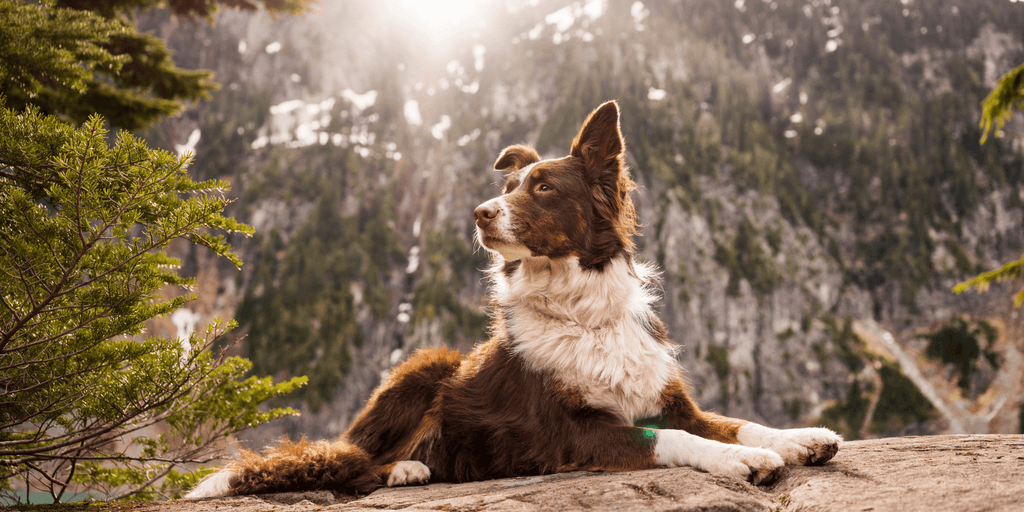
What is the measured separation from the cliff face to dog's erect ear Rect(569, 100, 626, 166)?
4852 centimetres

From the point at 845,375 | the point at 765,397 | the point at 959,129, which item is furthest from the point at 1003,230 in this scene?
the point at 765,397

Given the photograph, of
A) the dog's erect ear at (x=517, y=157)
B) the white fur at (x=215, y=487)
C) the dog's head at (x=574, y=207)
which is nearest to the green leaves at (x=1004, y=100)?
the dog's head at (x=574, y=207)

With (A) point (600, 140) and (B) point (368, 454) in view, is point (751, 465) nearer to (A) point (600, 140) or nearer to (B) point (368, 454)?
(A) point (600, 140)

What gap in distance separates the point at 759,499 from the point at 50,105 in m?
7.91

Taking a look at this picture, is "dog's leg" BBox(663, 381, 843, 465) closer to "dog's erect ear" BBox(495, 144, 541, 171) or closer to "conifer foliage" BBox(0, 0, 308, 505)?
"dog's erect ear" BBox(495, 144, 541, 171)

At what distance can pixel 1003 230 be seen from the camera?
61.7 meters

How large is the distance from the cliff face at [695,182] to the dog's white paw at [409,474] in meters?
48.4

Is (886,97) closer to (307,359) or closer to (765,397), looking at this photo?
(765,397)

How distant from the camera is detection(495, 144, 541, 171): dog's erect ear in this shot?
16.0 feet

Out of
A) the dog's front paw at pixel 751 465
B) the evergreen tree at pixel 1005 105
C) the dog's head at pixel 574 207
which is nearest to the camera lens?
the evergreen tree at pixel 1005 105

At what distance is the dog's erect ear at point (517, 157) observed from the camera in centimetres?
489

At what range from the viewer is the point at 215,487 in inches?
143

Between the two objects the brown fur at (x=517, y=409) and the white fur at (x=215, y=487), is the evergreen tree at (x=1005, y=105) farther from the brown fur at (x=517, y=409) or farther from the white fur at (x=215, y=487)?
the white fur at (x=215, y=487)

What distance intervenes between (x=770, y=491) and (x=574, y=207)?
2.44 metres
